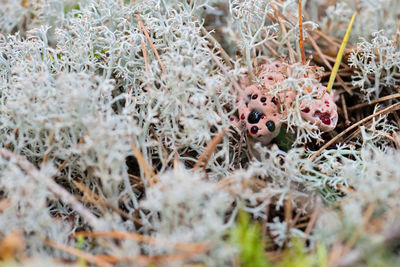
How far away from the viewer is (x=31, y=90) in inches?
61.3

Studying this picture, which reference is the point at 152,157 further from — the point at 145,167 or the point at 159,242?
the point at 159,242

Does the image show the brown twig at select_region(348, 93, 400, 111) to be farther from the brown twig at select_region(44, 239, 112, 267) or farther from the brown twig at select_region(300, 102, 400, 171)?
the brown twig at select_region(44, 239, 112, 267)

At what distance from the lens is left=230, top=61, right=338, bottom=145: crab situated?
1.78 metres

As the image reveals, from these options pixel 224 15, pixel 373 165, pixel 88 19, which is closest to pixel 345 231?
pixel 373 165

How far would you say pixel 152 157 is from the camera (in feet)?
5.83

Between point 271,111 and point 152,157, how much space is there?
58cm

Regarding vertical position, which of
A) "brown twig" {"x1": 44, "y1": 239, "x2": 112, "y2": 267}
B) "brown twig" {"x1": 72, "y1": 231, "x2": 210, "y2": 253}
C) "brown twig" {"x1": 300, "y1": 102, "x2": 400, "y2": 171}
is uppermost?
"brown twig" {"x1": 300, "y1": 102, "x2": 400, "y2": 171}

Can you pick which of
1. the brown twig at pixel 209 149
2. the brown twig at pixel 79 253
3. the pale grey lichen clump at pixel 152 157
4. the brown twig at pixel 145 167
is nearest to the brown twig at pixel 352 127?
the pale grey lichen clump at pixel 152 157

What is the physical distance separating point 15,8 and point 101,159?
5.00ft

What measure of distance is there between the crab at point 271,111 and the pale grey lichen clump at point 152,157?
0.06 meters

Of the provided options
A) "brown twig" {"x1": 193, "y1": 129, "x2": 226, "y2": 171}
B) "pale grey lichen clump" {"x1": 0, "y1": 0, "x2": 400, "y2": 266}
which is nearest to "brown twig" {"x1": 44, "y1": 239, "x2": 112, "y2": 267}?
"pale grey lichen clump" {"x1": 0, "y1": 0, "x2": 400, "y2": 266}

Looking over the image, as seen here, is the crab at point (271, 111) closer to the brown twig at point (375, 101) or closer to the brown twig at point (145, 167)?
the brown twig at point (375, 101)

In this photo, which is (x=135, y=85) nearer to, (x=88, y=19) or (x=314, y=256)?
(x=88, y=19)

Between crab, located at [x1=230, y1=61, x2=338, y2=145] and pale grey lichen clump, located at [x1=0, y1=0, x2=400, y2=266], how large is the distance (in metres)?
0.06
